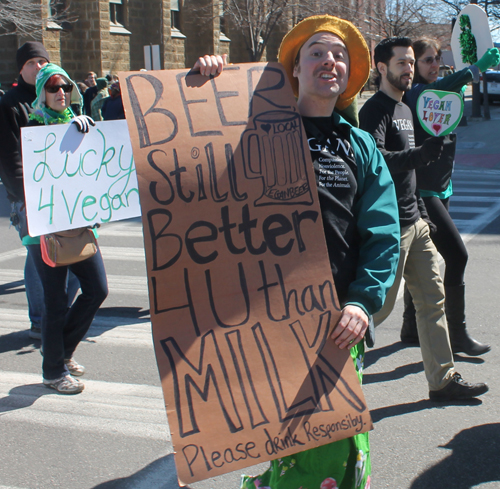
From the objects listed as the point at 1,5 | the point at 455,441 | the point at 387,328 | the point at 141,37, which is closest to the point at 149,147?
the point at 455,441

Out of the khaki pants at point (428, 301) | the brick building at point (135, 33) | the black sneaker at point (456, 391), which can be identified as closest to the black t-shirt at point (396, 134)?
the khaki pants at point (428, 301)

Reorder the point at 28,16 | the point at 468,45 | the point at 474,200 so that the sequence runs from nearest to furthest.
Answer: the point at 468,45 < the point at 474,200 < the point at 28,16

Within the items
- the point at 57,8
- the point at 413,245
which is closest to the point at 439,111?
the point at 413,245

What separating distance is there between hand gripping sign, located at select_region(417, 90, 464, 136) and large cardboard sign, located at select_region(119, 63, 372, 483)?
1457 millimetres

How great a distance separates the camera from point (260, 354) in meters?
2.19

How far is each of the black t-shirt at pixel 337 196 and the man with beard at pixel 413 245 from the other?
1355 millimetres

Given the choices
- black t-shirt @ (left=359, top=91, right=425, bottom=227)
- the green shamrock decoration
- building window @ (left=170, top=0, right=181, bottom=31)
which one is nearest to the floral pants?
black t-shirt @ (left=359, top=91, right=425, bottom=227)

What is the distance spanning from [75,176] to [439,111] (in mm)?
1986

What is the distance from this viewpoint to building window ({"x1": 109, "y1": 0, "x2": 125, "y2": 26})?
3072 cm

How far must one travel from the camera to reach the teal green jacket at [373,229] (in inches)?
90.5

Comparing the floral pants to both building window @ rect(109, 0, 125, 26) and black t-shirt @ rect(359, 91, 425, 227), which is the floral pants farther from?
building window @ rect(109, 0, 125, 26)

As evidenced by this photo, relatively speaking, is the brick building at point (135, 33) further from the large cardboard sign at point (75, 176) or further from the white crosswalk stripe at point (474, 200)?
the large cardboard sign at point (75, 176)

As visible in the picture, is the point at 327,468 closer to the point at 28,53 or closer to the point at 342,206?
the point at 342,206

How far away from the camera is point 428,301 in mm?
3787
